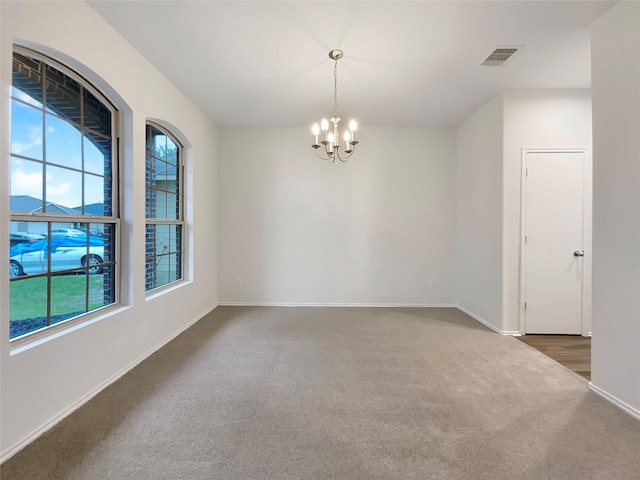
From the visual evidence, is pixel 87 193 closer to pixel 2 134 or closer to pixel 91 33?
pixel 2 134

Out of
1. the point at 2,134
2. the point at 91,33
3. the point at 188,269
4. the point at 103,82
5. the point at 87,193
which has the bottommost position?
the point at 188,269

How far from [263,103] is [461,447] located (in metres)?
3.81

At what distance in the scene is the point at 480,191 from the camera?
3967mm

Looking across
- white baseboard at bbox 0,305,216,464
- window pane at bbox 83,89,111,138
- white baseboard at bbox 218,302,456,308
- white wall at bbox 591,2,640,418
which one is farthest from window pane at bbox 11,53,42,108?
white wall at bbox 591,2,640,418

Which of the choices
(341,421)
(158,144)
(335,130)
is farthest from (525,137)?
(158,144)

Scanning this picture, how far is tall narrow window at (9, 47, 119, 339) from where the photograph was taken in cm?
179

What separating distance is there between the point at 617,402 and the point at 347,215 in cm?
344

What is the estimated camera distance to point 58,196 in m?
2.04

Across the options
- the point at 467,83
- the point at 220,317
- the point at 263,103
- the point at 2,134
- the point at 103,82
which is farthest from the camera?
the point at 220,317

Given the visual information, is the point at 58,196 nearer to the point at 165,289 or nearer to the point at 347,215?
the point at 165,289

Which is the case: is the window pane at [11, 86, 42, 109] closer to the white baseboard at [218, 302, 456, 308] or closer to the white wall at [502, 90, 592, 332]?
the white baseboard at [218, 302, 456, 308]

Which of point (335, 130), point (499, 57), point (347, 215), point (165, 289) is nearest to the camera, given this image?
point (499, 57)

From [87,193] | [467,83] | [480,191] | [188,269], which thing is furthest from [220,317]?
[467,83]

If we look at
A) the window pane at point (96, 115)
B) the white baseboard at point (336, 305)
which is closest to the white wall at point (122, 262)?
the window pane at point (96, 115)
